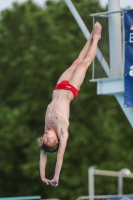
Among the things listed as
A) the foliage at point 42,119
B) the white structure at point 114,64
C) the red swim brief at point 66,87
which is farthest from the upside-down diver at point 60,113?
the foliage at point 42,119

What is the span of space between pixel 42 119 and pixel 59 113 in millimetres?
20811

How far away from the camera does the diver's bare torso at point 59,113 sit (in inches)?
485

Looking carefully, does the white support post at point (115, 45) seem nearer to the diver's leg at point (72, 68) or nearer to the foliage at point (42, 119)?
the diver's leg at point (72, 68)

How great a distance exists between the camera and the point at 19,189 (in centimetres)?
3328

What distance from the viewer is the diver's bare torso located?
12.3 metres

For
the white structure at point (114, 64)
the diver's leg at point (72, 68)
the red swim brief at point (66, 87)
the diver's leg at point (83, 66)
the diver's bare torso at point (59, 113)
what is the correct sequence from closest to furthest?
the diver's bare torso at point (59, 113) < the red swim brief at point (66, 87) < the diver's leg at point (83, 66) < the diver's leg at point (72, 68) < the white structure at point (114, 64)

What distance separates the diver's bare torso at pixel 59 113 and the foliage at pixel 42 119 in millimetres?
18867

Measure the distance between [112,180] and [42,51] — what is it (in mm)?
6525

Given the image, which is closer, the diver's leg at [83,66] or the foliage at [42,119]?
the diver's leg at [83,66]

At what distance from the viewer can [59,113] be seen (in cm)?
1247

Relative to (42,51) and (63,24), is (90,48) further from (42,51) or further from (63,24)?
(63,24)

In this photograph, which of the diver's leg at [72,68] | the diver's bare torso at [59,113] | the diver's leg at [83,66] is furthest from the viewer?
the diver's leg at [72,68]

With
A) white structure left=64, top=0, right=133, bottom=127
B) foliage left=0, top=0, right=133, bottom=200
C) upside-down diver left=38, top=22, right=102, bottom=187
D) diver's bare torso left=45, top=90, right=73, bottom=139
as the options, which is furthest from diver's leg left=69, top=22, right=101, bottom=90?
foliage left=0, top=0, right=133, bottom=200

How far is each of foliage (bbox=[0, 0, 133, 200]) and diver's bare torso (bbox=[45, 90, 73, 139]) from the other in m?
18.9
